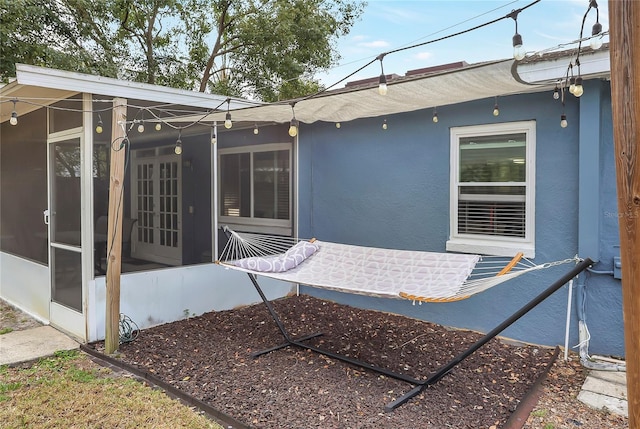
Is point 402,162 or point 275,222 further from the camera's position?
point 275,222

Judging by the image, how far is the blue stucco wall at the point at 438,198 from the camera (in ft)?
11.5

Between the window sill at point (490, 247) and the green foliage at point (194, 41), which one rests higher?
the green foliage at point (194, 41)

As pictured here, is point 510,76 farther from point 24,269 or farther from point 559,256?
point 24,269

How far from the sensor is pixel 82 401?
109 inches

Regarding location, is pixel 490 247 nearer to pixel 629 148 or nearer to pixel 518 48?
pixel 518 48

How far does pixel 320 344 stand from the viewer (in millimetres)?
3865

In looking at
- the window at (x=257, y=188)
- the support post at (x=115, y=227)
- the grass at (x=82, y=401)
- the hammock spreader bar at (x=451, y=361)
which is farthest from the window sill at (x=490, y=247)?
the support post at (x=115, y=227)

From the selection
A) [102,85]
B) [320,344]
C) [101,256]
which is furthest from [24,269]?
[320,344]

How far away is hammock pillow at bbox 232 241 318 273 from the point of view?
3748mm

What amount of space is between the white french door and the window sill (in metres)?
2.74

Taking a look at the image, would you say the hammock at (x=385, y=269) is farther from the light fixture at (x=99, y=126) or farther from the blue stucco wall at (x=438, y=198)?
the light fixture at (x=99, y=126)

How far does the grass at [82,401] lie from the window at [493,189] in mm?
2816

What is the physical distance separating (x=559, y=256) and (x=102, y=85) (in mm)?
4085

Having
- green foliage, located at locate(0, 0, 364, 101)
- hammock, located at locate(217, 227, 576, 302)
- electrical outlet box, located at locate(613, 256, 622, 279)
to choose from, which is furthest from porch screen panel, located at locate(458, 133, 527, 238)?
green foliage, located at locate(0, 0, 364, 101)
